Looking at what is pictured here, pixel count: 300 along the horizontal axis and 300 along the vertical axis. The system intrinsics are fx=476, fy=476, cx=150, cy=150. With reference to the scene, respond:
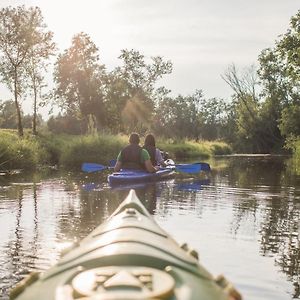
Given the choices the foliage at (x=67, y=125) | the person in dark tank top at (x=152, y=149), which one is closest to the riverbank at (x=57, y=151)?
the person in dark tank top at (x=152, y=149)

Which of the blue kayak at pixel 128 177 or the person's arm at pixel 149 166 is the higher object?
the person's arm at pixel 149 166

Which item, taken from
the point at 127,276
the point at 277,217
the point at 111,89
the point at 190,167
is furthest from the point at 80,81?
the point at 127,276

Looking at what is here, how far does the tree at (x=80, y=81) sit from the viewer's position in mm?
41094

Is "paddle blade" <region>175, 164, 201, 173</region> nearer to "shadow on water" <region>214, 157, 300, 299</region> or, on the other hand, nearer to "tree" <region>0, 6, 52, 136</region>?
"shadow on water" <region>214, 157, 300, 299</region>

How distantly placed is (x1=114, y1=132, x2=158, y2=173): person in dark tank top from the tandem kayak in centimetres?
950

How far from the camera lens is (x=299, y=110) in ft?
128

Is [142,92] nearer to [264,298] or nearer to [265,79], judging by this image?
[265,79]

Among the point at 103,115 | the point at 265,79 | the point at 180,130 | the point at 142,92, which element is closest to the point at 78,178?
the point at 103,115

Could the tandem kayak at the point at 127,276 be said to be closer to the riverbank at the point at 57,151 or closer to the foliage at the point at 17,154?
the foliage at the point at 17,154

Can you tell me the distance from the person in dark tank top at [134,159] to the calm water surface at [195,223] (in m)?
0.67

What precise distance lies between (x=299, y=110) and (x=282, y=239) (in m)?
33.2

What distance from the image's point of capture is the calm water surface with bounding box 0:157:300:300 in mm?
5777

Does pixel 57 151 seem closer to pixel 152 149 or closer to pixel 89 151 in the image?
pixel 89 151

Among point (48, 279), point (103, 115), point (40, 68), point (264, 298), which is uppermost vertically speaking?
point (40, 68)
